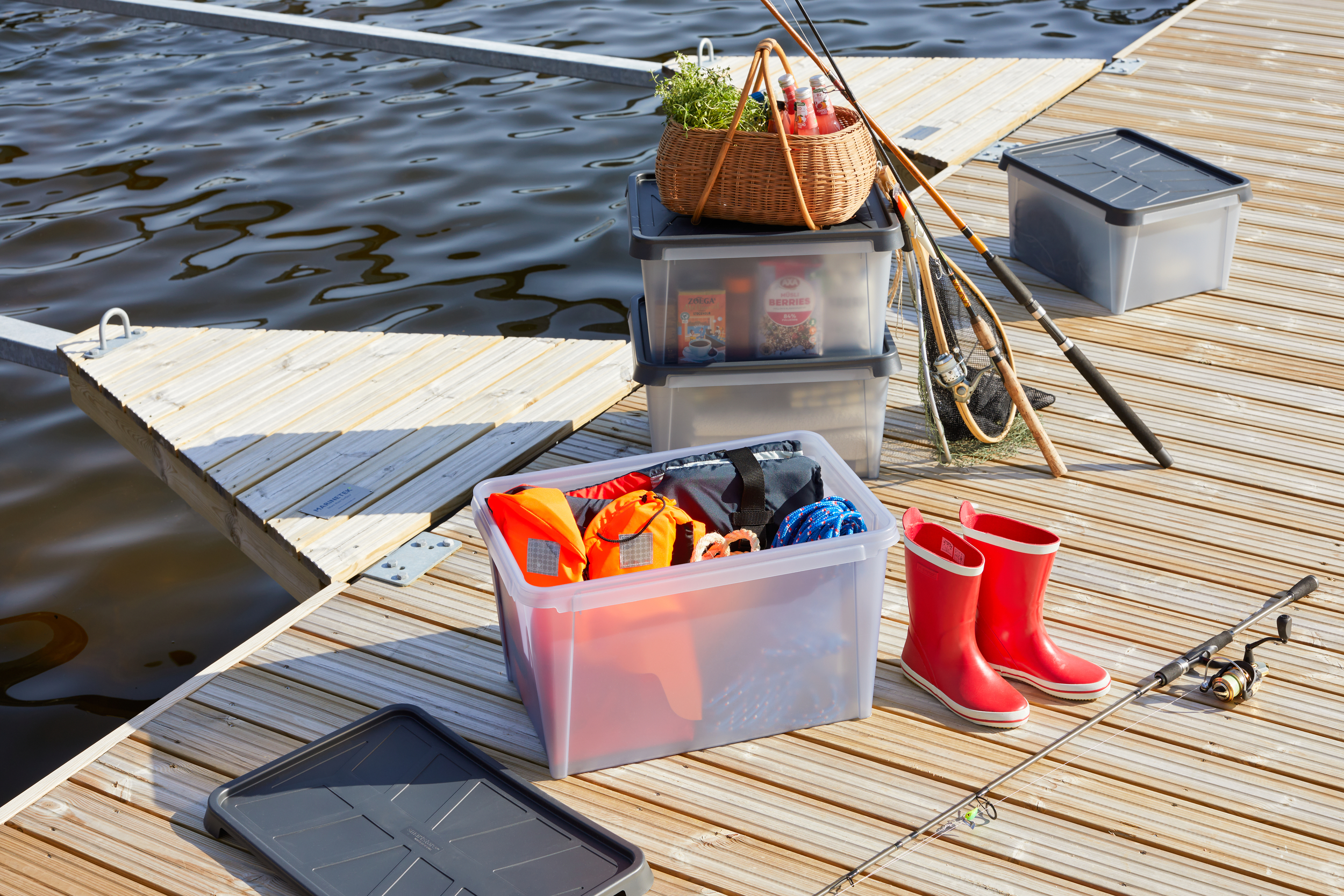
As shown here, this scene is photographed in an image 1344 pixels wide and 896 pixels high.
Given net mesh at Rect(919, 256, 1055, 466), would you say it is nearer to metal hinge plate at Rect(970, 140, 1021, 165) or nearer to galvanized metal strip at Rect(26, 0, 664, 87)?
metal hinge plate at Rect(970, 140, 1021, 165)

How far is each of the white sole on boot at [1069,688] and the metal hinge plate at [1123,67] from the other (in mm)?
3928

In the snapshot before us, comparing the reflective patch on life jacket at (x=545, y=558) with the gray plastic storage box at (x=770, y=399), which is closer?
the reflective patch on life jacket at (x=545, y=558)

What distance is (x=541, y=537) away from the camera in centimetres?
197

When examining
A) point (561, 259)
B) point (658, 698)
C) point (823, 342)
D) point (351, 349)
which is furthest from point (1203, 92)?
point (658, 698)

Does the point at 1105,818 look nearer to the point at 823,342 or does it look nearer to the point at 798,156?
the point at 823,342

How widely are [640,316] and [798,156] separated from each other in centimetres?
62

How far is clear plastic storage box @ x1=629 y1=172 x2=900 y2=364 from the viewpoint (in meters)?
2.46

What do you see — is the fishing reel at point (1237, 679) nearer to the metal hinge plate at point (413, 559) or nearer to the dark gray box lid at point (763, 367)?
the dark gray box lid at point (763, 367)

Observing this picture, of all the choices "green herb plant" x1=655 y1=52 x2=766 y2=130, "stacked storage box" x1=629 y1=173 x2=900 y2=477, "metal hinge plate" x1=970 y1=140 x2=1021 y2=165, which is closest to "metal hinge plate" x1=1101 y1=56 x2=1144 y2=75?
"metal hinge plate" x1=970 y1=140 x2=1021 y2=165

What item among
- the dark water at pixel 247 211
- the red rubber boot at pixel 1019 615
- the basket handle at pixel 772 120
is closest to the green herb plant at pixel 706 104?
the basket handle at pixel 772 120

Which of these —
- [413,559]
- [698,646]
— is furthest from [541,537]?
[413,559]

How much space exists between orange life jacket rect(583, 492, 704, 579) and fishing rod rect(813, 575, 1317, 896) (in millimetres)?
584

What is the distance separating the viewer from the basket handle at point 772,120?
2.26m

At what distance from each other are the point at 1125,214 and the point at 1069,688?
161 cm
